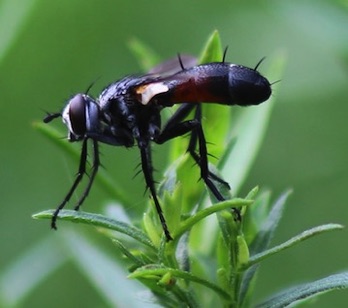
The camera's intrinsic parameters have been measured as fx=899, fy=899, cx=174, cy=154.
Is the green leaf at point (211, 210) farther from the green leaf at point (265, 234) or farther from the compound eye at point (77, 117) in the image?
the compound eye at point (77, 117)

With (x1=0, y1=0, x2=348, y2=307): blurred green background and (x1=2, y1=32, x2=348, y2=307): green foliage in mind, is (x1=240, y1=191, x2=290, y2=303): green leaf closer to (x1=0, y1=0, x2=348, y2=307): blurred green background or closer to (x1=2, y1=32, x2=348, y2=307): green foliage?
(x1=2, y1=32, x2=348, y2=307): green foliage

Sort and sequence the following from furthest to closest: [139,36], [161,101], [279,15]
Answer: [139,36]
[279,15]
[161,101]

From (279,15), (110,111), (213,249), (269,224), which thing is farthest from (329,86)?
(269,224)

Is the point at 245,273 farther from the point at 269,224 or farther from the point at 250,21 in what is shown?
the point at 250,21

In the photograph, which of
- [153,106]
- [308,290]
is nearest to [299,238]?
[308,290]

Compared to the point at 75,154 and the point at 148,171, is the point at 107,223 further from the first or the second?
the point at 75,154

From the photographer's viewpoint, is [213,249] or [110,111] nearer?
[213,249]

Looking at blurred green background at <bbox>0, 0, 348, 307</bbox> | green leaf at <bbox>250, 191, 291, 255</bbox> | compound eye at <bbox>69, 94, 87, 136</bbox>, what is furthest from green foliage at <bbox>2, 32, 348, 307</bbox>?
blurred green background at <bbox>0, 0, 348, 307</bbox>

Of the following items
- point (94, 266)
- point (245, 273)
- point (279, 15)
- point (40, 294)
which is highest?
point (279, 15)
